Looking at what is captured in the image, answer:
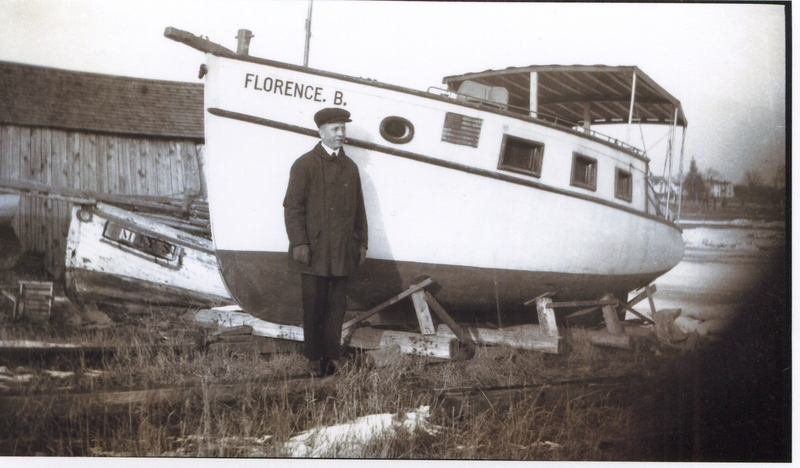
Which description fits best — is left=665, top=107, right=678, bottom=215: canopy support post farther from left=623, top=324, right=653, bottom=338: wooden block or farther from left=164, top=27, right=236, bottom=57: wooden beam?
left=164, top=27, right=236, bottom=57: wooden beam

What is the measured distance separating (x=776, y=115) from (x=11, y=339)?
204 inches

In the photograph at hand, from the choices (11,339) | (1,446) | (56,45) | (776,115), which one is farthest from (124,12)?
(776,115)

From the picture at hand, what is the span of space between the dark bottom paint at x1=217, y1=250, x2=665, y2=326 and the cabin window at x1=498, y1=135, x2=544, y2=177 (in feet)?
2.23

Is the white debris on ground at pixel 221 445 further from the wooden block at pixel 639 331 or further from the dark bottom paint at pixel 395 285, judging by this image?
the wooden block at pixel 639 331

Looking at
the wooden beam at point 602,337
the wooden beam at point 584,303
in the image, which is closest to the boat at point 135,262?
the wooden beam at point 584,303

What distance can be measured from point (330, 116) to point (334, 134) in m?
0.11

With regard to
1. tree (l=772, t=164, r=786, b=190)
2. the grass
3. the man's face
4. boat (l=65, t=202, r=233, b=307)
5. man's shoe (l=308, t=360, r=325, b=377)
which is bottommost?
the grass

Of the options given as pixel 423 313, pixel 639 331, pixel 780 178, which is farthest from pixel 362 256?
pixel 780 178

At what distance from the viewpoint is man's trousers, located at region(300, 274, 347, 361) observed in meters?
3.68

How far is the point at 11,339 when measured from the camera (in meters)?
3.83

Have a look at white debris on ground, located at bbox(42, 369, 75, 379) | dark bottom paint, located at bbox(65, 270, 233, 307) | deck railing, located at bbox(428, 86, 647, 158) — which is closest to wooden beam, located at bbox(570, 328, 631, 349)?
deck railing, located at bbox(428, 86, 647, 158)

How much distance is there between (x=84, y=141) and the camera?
4.35 m

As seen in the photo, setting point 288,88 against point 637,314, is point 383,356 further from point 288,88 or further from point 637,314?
point 637,314

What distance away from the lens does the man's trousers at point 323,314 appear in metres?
3.68
